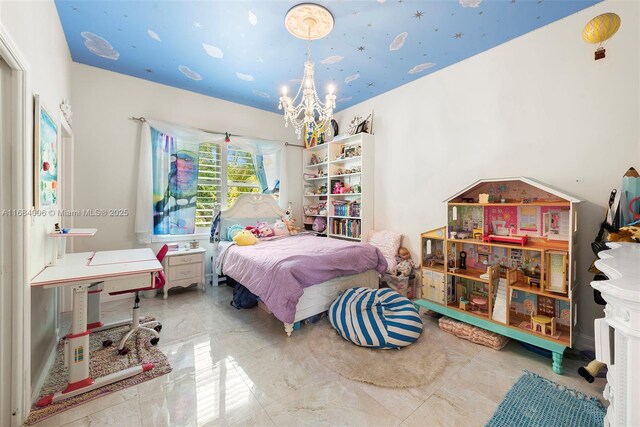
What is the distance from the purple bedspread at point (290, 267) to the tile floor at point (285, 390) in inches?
16.5

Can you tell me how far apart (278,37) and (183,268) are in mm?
2990

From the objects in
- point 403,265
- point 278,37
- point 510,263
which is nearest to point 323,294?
point 403,265

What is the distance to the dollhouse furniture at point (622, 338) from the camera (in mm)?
818

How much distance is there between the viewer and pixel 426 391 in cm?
171

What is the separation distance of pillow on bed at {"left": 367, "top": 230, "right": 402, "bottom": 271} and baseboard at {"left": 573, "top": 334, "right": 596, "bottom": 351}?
1.74 m

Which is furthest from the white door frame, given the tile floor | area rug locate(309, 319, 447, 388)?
area rug locate(309, 319, 447, 388)

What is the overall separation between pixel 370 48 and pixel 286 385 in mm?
3177

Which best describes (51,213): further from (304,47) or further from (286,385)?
(304,47)

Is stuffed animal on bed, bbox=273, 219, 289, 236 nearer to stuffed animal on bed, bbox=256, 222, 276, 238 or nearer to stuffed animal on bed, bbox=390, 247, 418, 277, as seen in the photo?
stuffed animal on bed, bbox=256, 222, 276, 238

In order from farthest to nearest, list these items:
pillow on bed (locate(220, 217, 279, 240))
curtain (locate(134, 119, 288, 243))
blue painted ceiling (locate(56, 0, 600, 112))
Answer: pillow on bed (locate(220, 217, 279, 240)) → curtain (locate(134, 119, 288, 243)) → blue painted ceiling (locate(56, 0, 600, 112))

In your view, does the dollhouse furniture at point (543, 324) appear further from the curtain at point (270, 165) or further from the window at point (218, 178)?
the window at point (218, 178)

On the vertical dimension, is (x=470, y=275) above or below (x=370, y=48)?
below

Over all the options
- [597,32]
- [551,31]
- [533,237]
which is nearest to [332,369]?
[533,237]

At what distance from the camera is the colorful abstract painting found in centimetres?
162
